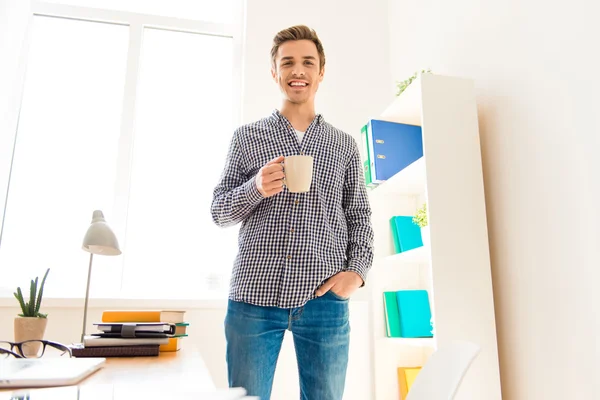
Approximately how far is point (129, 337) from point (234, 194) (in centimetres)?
45

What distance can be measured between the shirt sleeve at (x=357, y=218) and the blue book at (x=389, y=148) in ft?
2.26

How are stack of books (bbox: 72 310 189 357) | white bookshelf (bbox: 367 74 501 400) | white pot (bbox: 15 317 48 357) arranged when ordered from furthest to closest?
white bookshelf (bbox: 367 74 501 400) < white pot (bbox: 15 317 48 357) < stack of books (bbox: 72 310 189 357)

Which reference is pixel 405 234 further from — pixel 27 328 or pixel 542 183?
pixel 27 328

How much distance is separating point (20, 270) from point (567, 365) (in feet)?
8.22

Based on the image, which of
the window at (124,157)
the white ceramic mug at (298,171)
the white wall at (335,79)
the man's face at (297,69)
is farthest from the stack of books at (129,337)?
the window at (124,157)

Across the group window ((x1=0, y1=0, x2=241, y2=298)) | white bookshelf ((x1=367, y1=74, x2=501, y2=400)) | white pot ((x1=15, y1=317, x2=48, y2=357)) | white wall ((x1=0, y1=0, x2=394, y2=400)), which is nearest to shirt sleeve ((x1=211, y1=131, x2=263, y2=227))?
white pot ((x1=15, y1=317, x2=48, y2=357))

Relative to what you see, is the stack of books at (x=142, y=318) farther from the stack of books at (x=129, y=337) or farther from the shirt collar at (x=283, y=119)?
the shirt collar at (x=283, y=119)

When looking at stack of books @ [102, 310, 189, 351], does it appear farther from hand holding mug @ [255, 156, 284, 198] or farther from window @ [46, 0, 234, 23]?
window @ [46, 0, 234, 23]

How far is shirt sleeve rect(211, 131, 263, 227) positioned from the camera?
4.25ft

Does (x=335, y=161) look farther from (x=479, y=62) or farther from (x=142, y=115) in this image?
(x=142, y=115)

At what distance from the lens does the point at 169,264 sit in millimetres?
2666

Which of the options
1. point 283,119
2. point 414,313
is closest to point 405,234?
point 414,313

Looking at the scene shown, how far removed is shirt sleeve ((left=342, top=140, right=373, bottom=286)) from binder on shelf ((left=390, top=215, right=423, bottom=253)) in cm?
94

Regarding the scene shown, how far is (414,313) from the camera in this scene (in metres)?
2.37
